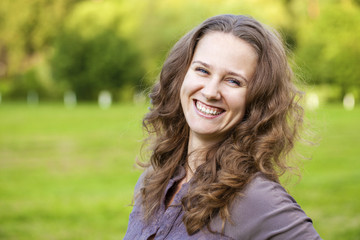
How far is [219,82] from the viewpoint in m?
1.71

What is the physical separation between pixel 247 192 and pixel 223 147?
0.26 m

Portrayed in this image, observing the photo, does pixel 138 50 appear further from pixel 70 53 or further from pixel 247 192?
pixel 247 192

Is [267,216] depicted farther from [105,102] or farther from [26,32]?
[26,32]

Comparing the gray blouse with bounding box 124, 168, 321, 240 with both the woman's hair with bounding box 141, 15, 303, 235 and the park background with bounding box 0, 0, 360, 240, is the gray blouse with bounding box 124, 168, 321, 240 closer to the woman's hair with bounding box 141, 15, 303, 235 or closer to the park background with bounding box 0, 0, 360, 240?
the woman's hair with bounding box 141, 15, 303, 235

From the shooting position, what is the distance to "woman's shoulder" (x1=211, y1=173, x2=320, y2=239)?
1.42 metres

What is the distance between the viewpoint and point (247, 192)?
151 centimetres

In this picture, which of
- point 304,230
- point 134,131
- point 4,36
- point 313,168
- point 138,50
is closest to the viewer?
point 304,230

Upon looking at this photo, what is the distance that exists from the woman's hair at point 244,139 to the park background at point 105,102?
0.37 metres

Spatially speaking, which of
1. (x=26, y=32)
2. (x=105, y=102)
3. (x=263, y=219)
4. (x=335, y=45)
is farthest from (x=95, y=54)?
(x=263, y=219)

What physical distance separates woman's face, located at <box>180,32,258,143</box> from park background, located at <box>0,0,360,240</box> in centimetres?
50

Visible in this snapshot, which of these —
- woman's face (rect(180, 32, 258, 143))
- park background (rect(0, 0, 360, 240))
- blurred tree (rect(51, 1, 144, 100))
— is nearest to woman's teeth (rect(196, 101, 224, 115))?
woman's face (rect(180, 32, 258, 143))

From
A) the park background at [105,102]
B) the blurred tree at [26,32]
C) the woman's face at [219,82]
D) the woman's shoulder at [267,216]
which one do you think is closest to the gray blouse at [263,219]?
the woman's shoulder at [267,216]

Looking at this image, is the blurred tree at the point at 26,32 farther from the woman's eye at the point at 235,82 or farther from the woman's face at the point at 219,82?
the woman's eye at the point at 235,82

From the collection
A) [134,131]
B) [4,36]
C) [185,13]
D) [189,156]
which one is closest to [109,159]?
[134,131]
